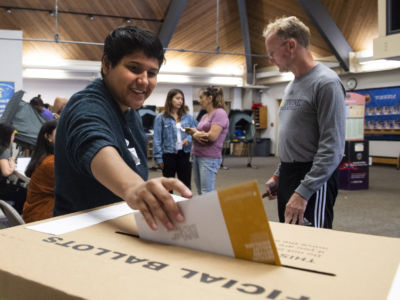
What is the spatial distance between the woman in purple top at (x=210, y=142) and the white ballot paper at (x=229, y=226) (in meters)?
3.21

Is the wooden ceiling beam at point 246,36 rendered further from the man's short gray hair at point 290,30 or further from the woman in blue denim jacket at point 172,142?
the man's short gray hair at point 290,30

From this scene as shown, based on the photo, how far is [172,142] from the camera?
14.8 ft

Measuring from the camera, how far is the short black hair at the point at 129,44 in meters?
1.12

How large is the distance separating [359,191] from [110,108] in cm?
678

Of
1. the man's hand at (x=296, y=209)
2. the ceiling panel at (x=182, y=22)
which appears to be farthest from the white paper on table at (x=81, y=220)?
the ceiling panel at (x=182, y=22)

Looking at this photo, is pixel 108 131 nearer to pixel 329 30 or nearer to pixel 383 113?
pixel 329 30

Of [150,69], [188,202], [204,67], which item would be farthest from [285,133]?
[204,67]

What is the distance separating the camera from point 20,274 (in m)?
0.59

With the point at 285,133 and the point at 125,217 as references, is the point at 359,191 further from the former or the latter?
the point at 125,217

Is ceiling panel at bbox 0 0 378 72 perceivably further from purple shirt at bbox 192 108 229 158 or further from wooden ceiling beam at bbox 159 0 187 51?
purple shirt at bbox 192 108 229 158

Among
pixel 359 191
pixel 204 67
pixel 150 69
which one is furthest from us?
pixel 204 67

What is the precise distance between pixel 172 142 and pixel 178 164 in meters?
0.29

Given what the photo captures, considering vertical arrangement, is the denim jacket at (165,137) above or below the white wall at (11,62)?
below

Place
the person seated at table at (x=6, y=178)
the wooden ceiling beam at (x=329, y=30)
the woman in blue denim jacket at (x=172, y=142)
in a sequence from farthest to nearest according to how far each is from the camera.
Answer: the wooden ceiling beam at (x=329, y=30) → the woman in blue denim jacket at (x=172, y=142) → the person seated at table at (x=6, y=178)
